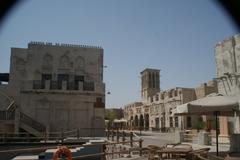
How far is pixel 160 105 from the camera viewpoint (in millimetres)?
69312

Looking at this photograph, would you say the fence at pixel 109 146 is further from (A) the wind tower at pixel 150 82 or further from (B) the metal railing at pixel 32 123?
(A) the wind tower at pixel 150 82

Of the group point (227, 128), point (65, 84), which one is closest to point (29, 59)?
point (65, 84)

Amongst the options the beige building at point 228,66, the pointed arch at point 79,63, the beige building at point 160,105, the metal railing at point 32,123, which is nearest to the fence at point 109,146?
the beige building at point 228,66

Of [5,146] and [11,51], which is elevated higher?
[11,51]

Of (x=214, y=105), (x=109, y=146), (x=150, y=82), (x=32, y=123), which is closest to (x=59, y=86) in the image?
(x=32, y=123)

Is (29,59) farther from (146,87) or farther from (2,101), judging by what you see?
(146,87)

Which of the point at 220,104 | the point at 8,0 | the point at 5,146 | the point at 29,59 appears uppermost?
the point at 29,59

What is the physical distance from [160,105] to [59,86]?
34.5 metres

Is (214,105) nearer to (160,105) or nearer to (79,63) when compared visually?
(79,63)

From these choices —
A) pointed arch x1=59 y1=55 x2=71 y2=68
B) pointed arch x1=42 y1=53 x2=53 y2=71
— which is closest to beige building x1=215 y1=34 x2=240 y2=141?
pointed arch x1=59 y1=55 x2=71 y2=68

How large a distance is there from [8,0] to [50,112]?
2863 centimetres

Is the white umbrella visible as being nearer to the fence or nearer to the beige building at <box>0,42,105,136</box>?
the fence

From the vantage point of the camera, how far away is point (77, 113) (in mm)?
38875

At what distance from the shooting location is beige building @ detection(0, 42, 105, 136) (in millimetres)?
38219
